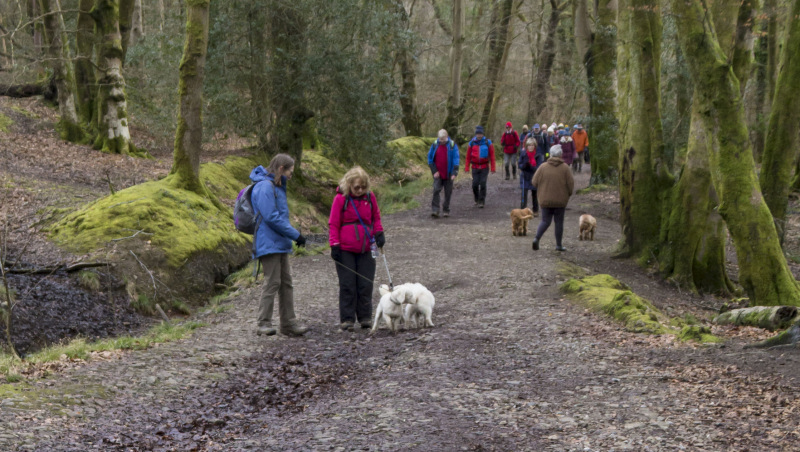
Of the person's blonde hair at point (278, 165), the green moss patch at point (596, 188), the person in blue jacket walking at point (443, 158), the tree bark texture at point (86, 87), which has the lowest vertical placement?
Result: the green moss patch at point (596, 188)

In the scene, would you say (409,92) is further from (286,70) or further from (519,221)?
(519,221)

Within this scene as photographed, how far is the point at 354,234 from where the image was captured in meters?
8.34

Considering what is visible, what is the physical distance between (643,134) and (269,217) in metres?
8.53

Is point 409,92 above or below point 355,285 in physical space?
above

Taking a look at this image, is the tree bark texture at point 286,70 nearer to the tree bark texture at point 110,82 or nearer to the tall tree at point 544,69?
the tree bark texture at point 110,82

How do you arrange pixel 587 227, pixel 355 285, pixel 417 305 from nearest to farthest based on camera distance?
pixel 417 305, pixel 355 285, pixel 587 227

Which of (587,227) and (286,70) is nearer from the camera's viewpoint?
(587,227)

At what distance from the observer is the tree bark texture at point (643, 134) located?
42.9 feet

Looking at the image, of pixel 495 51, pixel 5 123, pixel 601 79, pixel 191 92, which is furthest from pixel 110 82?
pixel 495 51

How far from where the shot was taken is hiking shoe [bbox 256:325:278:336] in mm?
8438

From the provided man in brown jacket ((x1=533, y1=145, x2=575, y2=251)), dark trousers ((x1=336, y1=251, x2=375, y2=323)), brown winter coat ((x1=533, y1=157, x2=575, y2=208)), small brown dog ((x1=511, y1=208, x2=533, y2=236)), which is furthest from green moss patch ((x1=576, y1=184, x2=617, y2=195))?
dark trousers ((x1=336, y1=251, x2=375, y2=323))

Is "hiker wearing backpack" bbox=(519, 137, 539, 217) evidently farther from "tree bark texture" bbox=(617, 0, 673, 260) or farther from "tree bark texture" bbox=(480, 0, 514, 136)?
"tree bark texture" bbox=(480, 0, 514, 136)

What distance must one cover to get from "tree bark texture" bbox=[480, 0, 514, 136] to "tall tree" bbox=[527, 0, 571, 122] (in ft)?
8.34

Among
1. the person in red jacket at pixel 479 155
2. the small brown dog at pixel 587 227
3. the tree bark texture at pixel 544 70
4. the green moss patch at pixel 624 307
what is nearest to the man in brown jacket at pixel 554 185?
the small brown dog at pixel 587 227
